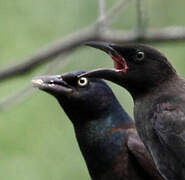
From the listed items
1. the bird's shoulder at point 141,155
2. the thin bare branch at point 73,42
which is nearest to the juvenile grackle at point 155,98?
the bird's shoulder at point 141,155

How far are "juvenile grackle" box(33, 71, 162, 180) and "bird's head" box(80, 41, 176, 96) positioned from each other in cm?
73

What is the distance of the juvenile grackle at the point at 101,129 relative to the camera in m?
8.92

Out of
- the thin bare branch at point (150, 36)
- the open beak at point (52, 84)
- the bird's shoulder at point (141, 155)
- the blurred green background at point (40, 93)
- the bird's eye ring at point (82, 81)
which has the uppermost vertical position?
the open beak at point (52, 84)

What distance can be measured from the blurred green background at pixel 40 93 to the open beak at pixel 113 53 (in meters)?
5.01

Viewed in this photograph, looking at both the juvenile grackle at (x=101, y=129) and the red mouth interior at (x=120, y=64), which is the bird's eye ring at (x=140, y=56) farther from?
the juvenile grackle at (x=101, y=129)

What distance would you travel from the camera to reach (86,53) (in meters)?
12.5

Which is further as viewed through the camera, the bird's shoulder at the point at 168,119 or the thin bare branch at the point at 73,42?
the thin bare branch at the point at 73,42

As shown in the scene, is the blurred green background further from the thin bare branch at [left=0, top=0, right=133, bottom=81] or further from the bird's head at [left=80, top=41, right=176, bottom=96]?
the bird's head at [left=80, top=41, right=176, bottom=96]

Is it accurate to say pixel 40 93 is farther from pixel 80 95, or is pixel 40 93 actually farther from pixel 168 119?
pixel 168 119

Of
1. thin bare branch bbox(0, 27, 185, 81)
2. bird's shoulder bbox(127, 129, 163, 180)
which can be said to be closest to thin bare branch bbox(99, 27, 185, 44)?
thin bare branch bbox(0, 27, 185, 81)

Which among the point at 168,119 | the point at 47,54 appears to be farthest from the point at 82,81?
the point at 47,54

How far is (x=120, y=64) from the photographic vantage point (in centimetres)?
845

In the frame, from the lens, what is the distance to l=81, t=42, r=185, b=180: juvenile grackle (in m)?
8.23

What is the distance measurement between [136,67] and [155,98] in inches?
11.5
